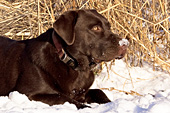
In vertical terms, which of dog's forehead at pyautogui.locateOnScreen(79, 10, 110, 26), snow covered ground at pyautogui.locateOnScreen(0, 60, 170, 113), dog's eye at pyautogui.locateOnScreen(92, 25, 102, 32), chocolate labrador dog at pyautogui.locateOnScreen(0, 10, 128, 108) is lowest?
snow covered ground at pyautogui.locateOnScreen(0, 60, 170, 113)

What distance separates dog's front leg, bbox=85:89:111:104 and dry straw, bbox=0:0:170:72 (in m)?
1.18

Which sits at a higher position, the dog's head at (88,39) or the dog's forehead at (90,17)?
the dog's forehead at (90,17)

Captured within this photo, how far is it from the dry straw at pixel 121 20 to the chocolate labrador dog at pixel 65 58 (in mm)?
1032

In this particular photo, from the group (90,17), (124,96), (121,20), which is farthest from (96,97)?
(121,20)

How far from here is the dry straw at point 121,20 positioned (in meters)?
4.75

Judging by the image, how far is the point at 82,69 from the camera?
11.9ft

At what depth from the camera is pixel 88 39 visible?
11.4ft

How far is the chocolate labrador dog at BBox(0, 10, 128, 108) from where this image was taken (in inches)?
133

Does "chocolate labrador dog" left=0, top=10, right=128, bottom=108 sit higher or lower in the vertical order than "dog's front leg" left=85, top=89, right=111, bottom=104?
higher

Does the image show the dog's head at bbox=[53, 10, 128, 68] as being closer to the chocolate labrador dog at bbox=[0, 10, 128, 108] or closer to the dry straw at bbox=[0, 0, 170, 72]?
the chocolate labrador dog at bbox=[0, 10, 128, 108]

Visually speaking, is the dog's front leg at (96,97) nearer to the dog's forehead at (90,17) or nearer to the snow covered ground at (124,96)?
the snow covered ground at (124,96)

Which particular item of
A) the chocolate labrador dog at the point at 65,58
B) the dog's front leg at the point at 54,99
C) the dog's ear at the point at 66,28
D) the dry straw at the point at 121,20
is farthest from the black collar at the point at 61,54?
the dry straw at the point at 121,20

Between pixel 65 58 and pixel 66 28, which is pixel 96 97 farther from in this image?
pixel 66 28

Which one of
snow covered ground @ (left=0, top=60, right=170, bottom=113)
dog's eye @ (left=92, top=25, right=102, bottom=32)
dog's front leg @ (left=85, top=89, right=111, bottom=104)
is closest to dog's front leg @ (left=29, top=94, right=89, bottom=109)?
snow covered ground @ (left=0, top=60, right=170, bottom=113)
